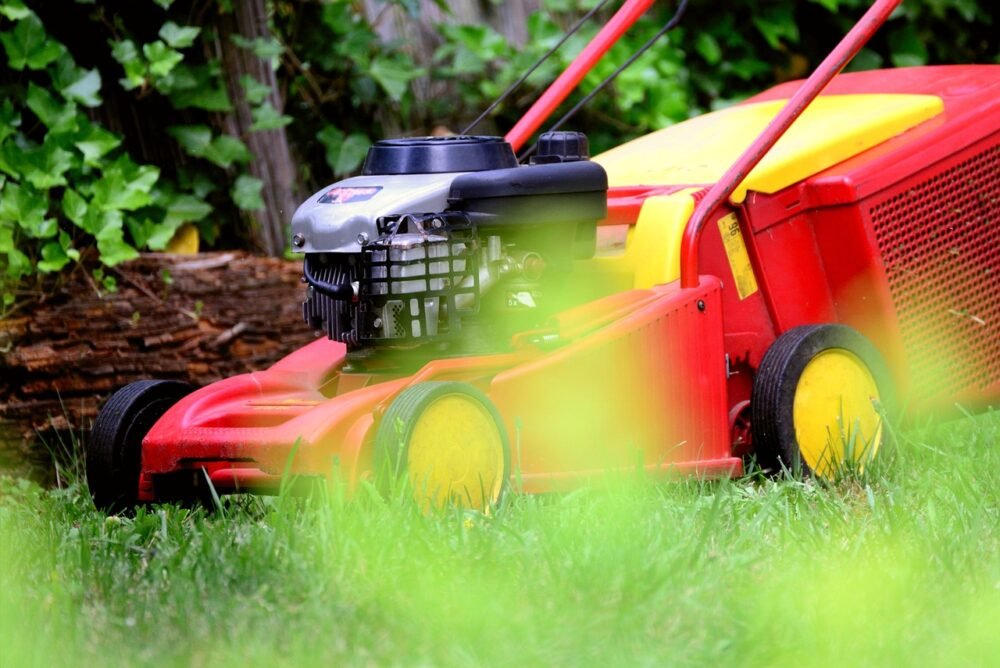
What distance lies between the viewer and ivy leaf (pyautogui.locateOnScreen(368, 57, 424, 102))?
13.6ft

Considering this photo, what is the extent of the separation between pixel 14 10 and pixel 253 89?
66 centimetres

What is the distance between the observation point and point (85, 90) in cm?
350

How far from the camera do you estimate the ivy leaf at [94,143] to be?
3473 mm

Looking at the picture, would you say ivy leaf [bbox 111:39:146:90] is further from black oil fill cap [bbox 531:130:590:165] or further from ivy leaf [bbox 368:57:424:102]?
black oil fill cap [bbox 531:130:590:165]

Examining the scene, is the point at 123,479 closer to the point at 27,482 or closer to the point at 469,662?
the point at 27,482

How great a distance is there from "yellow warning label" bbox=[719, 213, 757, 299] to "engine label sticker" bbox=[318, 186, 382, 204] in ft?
2.26

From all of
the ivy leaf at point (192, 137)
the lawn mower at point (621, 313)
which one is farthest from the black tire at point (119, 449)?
the ivy leaf at point (192, 137)

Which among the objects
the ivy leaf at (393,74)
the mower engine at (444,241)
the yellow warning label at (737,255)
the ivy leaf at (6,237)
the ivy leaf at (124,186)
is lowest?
the yellow warning label at (737,255)

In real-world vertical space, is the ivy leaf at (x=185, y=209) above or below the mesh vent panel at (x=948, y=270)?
above

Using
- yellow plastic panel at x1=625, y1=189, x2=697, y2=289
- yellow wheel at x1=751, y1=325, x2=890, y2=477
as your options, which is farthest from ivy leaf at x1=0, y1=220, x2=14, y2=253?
yellow wheel at x1=751, y1=325, x2=890, y2=477

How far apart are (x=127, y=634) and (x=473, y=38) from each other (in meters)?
2.96

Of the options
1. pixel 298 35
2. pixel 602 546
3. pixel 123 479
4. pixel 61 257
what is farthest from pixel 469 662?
pixel 298 35

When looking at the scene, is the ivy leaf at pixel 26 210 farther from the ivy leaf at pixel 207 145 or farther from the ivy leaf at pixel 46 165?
the ivy leaf at pixel 207 145

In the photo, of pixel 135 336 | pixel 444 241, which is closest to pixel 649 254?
pixel 444 241
